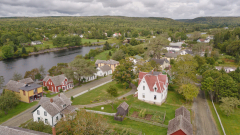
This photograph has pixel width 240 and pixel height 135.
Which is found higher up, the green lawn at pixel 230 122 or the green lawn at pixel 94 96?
the green lawn at pixel 94 96

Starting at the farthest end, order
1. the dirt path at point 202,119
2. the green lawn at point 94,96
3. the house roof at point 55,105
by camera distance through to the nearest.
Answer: the green lawn at point 94,96, the house roof at point 55,105, the dirt path at point 202,119

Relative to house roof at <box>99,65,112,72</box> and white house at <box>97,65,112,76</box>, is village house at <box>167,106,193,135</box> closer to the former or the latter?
white house at <box>97,65,112,76</box>

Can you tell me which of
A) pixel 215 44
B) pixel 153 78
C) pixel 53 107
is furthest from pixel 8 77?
pixel 215 44

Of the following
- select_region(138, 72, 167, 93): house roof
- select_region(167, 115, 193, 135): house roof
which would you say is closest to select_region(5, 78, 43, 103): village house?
select_region(138, 72, 167, 93): house roof

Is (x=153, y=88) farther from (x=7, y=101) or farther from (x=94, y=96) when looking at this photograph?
(x=7, y=101)

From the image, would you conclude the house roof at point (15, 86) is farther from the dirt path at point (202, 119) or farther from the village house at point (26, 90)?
the dirt path at point (202, 119)

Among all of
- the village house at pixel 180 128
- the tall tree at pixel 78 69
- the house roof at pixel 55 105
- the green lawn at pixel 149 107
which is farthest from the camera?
the tall tree at pixel 78 69

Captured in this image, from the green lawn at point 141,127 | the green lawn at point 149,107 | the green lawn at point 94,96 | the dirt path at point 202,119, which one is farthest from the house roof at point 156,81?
the green lawn at point 141,127
